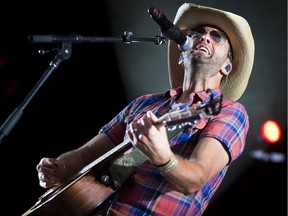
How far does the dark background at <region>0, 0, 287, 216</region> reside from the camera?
3182 mm

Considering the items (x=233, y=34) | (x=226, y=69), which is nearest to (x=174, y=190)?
(x=226, y=69)

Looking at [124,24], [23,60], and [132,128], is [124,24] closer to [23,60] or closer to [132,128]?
[23,60]

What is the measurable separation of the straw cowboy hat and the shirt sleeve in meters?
0.54

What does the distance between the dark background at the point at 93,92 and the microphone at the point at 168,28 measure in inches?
53.8

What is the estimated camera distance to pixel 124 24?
11.8ft

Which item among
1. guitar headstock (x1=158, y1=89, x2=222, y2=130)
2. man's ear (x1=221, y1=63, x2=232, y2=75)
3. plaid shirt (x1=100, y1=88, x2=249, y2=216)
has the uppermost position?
man's ear (x1=221, y1=63, x2=232, y2=75)

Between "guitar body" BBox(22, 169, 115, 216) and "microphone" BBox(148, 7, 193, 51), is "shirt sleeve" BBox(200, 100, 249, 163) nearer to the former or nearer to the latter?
"microphone" BBox(148, 7, 193, 51)

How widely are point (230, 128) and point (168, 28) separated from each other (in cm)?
64

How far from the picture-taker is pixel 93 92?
3.61 m

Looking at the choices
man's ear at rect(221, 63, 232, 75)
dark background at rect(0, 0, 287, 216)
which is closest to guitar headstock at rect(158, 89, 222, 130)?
man's ear at rect(221, 63, 232, 75)

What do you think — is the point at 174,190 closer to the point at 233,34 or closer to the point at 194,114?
the point at 194,114

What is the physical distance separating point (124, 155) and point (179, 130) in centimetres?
32

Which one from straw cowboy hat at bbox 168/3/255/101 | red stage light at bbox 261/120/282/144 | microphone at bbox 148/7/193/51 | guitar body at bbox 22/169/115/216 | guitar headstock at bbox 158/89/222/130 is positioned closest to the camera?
guitar headstock at bbox 158/89/222/130

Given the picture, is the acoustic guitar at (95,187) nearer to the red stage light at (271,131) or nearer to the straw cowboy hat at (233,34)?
the straw cowboy hat at (233,34)
